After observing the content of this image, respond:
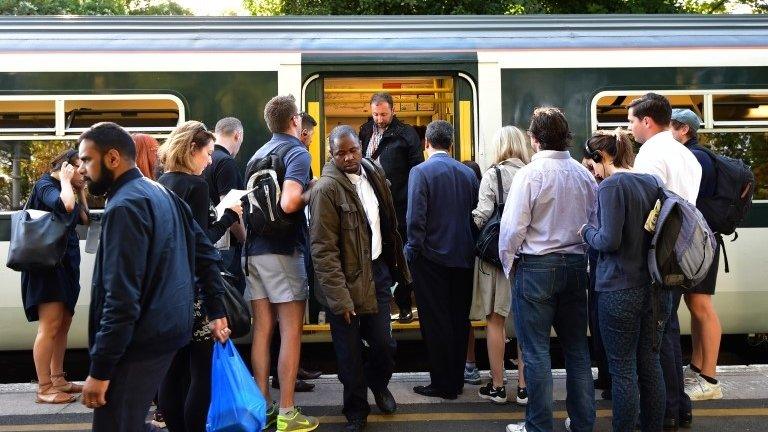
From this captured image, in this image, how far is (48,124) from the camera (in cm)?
682

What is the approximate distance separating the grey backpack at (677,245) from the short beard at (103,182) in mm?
2817

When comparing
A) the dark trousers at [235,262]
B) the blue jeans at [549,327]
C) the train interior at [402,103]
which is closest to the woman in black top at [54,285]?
the dark trousers at [235,262]

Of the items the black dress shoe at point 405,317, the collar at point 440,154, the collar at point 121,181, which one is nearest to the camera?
the collar at point 121,181

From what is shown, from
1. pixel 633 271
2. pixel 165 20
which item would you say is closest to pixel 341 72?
pixel 165 20

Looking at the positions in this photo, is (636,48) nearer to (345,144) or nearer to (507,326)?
(507,326)

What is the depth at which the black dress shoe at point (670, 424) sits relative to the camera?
5152mm

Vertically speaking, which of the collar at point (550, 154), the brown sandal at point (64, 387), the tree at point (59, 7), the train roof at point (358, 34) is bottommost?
the brown sandal at point (64, 387)

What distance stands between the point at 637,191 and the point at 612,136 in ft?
1.63

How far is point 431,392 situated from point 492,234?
47.3 inches

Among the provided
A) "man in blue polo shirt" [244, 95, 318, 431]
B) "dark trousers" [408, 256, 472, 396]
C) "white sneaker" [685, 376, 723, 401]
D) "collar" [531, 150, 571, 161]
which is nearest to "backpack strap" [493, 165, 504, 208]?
"dark trousers" [408, 256, 472, 396]

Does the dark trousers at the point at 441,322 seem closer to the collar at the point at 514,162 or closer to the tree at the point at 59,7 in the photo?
the collar at the point at 514,162

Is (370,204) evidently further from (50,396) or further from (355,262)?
(50,396)

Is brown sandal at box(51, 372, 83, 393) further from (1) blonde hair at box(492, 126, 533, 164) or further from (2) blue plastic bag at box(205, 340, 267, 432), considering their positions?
(1) blonde hair at box(492, 126, 533, 164)

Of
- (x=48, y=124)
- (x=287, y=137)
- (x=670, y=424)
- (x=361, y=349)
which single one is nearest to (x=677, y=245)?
(x=670, y=424)
